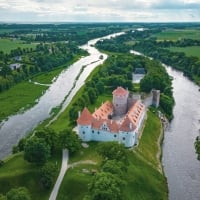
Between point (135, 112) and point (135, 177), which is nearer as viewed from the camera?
point (135, 177)

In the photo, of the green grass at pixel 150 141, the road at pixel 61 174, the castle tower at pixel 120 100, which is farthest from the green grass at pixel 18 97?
the green grass at pixel 150 141

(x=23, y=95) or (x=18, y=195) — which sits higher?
(x=18, y=195)

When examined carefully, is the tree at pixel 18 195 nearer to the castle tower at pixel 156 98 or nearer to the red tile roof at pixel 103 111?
the red tile roof at pixel 103 111

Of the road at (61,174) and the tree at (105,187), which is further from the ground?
the tree at (105,187)

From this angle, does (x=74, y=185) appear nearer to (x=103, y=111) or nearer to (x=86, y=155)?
(x=86, y=155)

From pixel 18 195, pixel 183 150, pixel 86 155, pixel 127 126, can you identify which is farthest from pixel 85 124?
pixel 18 195

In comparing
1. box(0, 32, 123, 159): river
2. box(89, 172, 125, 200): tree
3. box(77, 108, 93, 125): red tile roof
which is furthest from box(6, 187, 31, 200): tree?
box(77, 108, 93, 125): red tile roof

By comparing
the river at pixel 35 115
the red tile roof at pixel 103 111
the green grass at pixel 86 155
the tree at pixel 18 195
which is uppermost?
the red tile roof at pixel 103 111
